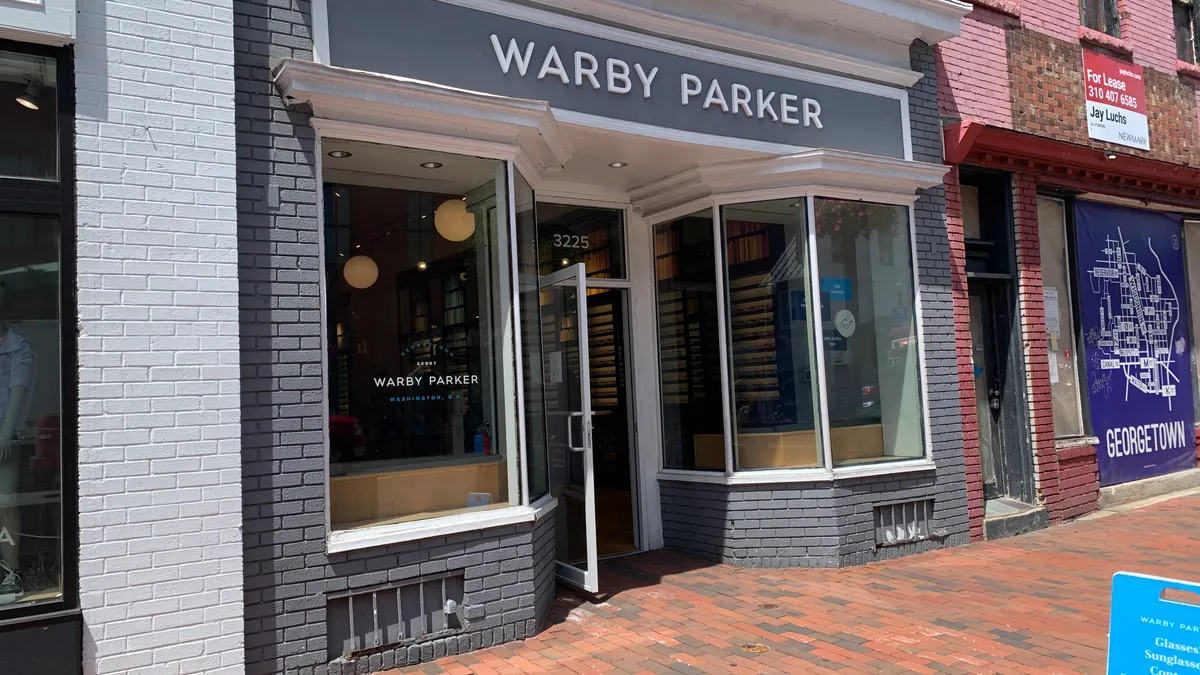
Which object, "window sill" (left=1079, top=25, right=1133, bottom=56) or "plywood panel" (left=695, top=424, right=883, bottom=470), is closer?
"plywood panel" (left=695, top=424, right=883, bottom=470)

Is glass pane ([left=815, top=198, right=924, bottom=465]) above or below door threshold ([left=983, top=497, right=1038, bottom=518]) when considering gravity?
above

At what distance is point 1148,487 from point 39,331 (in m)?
10.9

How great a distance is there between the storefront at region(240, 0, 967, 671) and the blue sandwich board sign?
3.37m

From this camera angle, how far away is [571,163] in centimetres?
676

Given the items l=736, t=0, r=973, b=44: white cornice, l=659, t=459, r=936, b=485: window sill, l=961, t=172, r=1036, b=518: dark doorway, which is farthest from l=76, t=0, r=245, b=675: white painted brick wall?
l=961, t=172, r=1036, b=518: dark doorway

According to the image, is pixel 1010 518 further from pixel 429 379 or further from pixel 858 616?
pixel 429 379

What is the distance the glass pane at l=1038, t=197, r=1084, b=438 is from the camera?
9.27m

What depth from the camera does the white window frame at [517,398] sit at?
15.9ft

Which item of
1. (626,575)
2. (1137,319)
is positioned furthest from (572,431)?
(1137,319)

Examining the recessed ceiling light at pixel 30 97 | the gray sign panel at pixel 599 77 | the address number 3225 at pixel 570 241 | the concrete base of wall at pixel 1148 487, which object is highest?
the gray sign panel at pixel 599 77

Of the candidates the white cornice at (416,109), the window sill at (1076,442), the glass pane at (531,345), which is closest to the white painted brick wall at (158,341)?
the white cornice at (416,109)

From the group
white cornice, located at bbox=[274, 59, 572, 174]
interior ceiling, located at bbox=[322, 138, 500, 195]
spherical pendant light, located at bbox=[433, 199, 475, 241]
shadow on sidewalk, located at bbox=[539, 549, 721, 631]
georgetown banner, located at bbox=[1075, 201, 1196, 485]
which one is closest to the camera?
white cornice, located at bbox=[274, 59, 572, 174]

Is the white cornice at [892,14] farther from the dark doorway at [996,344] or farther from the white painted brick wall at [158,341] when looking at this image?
the white painted brick wall at [158,341]

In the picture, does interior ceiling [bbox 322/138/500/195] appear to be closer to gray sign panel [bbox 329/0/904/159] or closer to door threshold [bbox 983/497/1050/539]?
gray sign panel [bbox 329/0/904/159]
